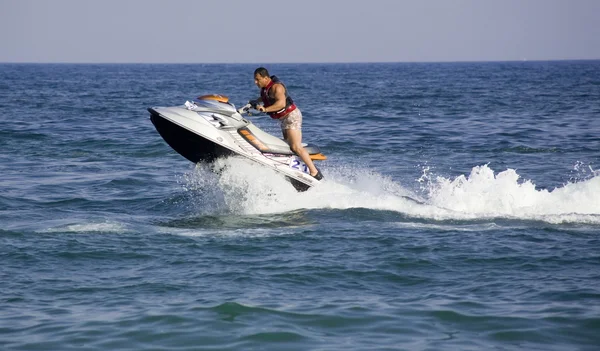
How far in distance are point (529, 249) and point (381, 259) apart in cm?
168

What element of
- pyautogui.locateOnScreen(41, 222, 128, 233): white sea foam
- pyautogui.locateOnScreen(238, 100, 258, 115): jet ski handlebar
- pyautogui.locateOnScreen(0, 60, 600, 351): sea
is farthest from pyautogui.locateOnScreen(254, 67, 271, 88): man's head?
pyautogui.locateOnScreen(41, 222, 128, 233): white sea foam

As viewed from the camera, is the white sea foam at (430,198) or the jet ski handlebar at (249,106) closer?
the jet ski handlebar at (249,106)

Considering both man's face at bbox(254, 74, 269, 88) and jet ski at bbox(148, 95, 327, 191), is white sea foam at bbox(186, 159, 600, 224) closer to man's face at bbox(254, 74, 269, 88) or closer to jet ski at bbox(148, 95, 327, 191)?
jet ski at bbox(148, 95, 327, 191)

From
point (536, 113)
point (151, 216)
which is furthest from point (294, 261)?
point (536, 113)

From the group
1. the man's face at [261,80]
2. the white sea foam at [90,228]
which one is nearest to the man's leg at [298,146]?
the man's face at [261,80]

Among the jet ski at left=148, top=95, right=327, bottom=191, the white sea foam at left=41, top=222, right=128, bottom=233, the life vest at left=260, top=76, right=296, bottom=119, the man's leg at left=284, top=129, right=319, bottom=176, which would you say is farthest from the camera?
the man's leg at left=284, top=129, right=319, bottom=176

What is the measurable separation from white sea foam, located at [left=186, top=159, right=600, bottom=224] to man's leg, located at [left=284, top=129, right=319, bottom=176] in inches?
14.1

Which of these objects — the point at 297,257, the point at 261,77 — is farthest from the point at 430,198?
the point at 297,257

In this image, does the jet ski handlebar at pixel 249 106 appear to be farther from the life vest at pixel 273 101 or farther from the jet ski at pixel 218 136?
the life vest at pixel 273 101

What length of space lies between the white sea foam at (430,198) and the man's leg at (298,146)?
1.17 ft

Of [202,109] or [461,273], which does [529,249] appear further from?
[202,109]

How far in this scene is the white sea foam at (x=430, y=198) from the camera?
437 inches

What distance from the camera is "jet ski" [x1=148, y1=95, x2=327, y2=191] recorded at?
35.2ft

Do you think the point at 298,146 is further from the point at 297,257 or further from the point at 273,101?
the point at 297,257
